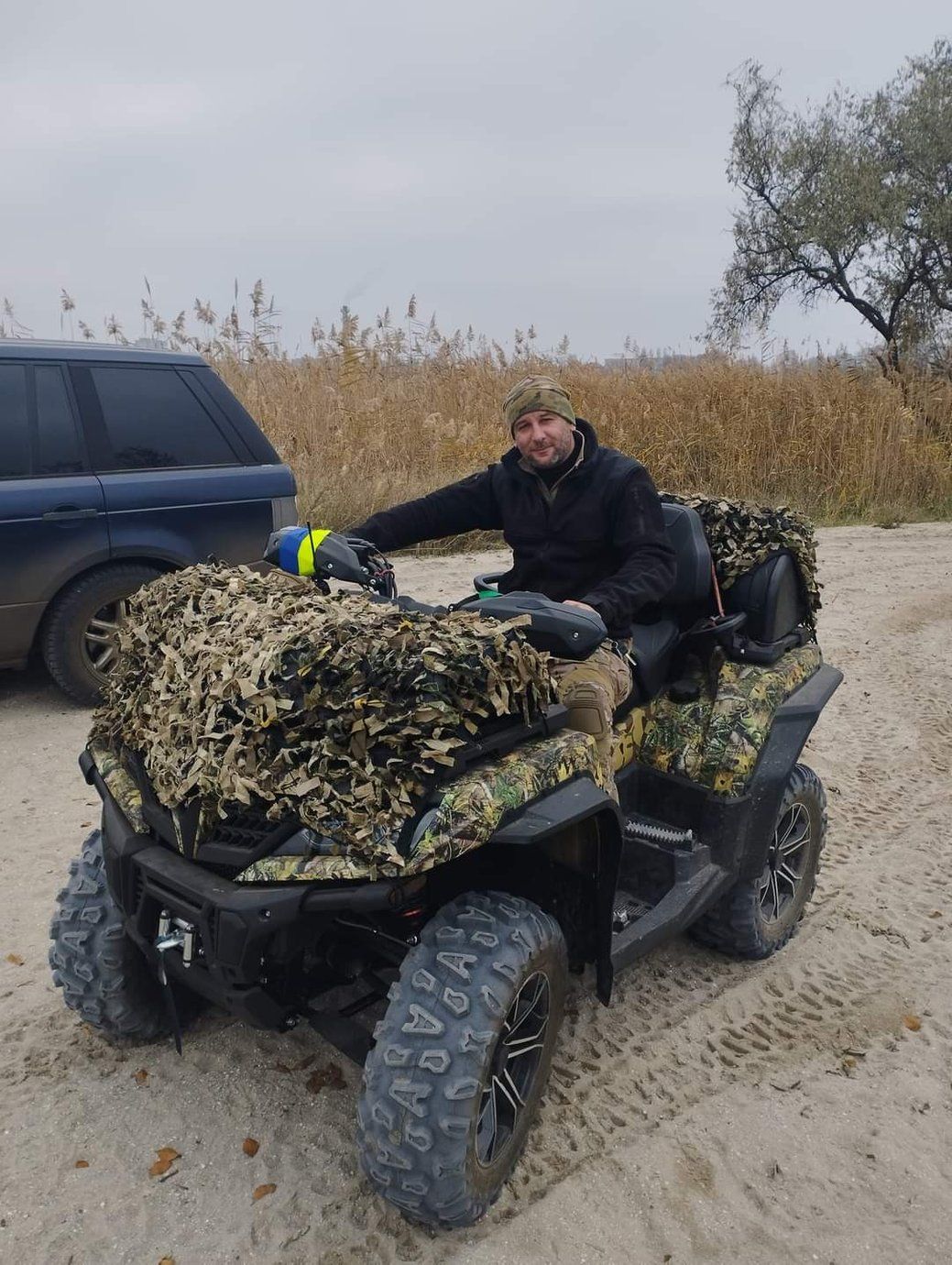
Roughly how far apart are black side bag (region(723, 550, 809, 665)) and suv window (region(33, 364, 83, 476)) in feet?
12.2

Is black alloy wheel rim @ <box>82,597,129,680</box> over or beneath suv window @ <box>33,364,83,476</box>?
beneath

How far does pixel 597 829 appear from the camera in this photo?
248 centimetres

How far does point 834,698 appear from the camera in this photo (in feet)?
19.1

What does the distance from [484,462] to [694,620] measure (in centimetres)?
Result: 742

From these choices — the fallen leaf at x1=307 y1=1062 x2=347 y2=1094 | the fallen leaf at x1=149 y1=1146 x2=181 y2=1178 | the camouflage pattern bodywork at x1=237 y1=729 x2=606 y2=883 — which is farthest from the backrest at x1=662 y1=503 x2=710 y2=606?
the fallen leaf at x1=149 y1=1146 x2=181 y2=1178

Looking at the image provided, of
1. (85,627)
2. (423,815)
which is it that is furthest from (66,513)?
(423,815)

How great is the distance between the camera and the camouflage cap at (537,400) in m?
3.21

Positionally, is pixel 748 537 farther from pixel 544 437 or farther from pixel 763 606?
pixel 544 437

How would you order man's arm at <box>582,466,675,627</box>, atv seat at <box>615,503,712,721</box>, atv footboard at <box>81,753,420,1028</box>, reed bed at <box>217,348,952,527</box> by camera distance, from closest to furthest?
atv footboard at <box>81,753,420,1028</box>, man's arm at <box>582,466,675,627</box>, atv seat at <box>615,503,712,721</box>, reed bed at <box>217,348,952,527</box>

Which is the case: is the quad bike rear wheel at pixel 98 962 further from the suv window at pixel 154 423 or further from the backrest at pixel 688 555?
the suv window at pixel 154 423

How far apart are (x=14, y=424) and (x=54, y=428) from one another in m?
0.20

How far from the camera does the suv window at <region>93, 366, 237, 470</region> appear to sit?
216 inches

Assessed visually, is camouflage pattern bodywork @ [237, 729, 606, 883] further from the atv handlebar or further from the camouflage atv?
the atv handlebar

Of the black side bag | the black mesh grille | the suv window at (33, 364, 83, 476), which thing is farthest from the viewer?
the suv window at (33, 364, 83, 476)
